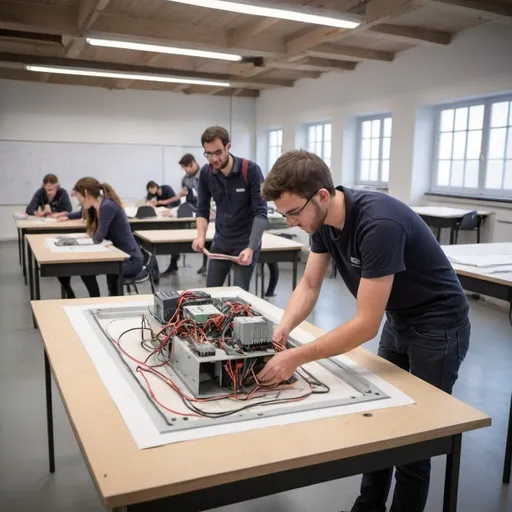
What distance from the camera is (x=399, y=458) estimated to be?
108 centimetres

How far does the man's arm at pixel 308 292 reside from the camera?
1.65 meters

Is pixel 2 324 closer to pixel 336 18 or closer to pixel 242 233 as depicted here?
pixel 242 233

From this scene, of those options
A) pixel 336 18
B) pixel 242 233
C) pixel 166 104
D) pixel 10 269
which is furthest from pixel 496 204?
pixel 166 104

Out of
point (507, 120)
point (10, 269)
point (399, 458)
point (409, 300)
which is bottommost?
point (10, 269)

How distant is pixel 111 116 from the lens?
9.20 metres

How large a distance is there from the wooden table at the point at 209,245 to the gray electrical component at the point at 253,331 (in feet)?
8.74

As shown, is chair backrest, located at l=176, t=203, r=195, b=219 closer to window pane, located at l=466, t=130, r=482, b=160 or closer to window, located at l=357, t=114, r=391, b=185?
window, located at l=357, t=114, r=391, b=185

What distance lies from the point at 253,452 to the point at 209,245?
3.57 m

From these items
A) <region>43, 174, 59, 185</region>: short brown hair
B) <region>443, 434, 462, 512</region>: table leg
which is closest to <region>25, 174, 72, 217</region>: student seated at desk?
<region>43, 174, 59, 185</region>: short brown hair

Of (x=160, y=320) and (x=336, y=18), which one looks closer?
(x=160, y=320)

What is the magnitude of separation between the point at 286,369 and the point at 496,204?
458cm

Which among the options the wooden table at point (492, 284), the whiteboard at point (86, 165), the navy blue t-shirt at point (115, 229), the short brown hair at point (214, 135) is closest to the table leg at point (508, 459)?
the wooden table at point (492, 284)

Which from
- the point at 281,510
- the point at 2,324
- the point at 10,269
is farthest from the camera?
the point at 10,269

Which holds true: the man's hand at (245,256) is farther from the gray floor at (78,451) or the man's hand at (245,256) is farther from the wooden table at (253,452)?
the wooden table at (253,452)
